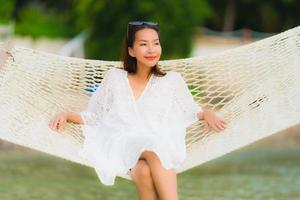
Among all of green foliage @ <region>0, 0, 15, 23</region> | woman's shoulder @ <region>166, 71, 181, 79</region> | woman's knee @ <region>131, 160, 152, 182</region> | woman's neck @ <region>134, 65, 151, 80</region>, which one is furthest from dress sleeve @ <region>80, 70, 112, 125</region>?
green foliage @ <region>0, 0, 15, 23</region>

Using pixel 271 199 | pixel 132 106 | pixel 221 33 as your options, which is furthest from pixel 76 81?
pixel 221 33

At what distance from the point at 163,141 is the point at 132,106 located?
0.63 feet

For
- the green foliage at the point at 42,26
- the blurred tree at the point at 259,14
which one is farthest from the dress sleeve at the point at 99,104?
the blurred tree at the point at 259,14

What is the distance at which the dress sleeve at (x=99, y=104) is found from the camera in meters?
3.56

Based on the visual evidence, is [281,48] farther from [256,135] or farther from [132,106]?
[132,106]

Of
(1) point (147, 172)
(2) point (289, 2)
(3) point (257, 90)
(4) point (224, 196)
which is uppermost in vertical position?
(2) point (289, 2)

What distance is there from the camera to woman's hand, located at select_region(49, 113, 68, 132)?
11.6 ft

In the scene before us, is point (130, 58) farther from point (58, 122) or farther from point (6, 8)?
point (6, 8)

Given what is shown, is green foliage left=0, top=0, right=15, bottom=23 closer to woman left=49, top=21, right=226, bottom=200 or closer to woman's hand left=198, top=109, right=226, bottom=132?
woman left=49, top=21, right=226, bottom=200

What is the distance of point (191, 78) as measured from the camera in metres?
3.93

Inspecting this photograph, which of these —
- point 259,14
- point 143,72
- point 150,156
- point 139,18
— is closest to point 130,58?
point 143,72

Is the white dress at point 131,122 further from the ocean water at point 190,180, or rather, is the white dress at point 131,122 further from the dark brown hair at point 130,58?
the ocean water at point 190,180

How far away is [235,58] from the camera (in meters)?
3.84

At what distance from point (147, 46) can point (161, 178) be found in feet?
1.61
